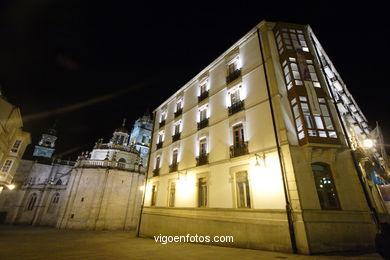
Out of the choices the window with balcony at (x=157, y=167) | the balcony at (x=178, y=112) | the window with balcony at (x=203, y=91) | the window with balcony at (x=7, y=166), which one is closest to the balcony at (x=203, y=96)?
the window with balcony at (x=203, y=91)

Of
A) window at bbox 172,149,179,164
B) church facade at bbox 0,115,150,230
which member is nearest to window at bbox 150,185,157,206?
window at bbox 172,149,179,164

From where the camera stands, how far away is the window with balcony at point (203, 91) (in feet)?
55.0

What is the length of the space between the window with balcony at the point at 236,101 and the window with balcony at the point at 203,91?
294cm

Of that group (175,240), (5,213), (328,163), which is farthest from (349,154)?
(5,213)

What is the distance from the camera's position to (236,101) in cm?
1382

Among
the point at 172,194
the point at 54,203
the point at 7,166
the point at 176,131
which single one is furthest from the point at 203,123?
the point at 54,203

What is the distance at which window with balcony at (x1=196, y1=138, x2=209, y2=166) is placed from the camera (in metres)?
14.0

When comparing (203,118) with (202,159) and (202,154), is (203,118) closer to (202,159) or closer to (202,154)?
(202,154)

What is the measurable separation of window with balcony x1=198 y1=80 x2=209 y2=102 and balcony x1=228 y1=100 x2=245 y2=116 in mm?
3870

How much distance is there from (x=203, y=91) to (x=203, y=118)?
122 inches

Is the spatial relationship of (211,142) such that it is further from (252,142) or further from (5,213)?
(5,213)

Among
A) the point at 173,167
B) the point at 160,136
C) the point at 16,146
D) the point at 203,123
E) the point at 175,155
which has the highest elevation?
the point at 16,146

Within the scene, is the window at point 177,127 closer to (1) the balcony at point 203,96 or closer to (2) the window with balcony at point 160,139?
(2) the window with balcony at point 160,139

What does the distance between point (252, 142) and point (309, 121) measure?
357cm
